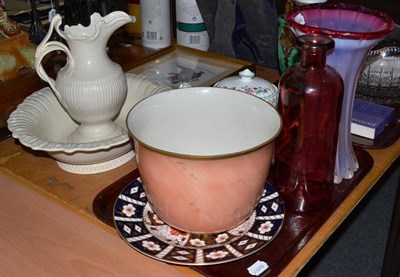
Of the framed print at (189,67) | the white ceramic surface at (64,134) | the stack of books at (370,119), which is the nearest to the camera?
the white ceramic surface at (64,134)

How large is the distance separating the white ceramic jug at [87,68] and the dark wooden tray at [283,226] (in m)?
0.11

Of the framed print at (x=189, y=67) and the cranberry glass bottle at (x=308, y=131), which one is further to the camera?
the framed print at (x=189, y=67)

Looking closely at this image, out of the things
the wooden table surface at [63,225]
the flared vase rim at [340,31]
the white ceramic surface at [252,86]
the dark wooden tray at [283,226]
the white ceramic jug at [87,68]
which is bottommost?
the wooden table surface at [63,225]

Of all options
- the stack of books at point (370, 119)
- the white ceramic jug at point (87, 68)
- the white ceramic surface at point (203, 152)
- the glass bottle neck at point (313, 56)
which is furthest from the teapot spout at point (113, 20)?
the stack of books at point (370, 119)

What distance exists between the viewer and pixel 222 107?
62cm

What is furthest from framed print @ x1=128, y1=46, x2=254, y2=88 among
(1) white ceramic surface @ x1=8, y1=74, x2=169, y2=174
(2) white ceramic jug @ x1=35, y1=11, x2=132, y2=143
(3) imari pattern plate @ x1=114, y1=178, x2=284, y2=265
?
(3) imari pattern plate @ x1=114, y1=178, x2=284, y2=265

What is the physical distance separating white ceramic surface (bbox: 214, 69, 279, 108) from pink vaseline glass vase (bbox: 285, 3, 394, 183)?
10 centimetres

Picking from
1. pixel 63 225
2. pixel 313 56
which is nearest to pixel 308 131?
pixel 313 56

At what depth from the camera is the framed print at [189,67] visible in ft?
3.08

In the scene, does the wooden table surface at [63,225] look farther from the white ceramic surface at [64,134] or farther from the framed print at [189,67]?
the framed print at [189,67]

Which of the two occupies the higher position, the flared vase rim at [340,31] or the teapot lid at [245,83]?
the flared vase rim at [340,31]

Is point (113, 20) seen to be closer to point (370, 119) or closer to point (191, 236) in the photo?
point (191, 236)

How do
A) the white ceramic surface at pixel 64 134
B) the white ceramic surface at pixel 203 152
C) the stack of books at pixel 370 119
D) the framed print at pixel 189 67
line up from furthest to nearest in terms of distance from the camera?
1. the framed print at pixel 189 67
2. the stack of books at pixel 370 119
3. the white ceramic surface at pixel 64 134
4. the white ceramic surface at pixel 203 152

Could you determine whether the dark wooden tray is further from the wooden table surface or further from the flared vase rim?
the flared vase rim
